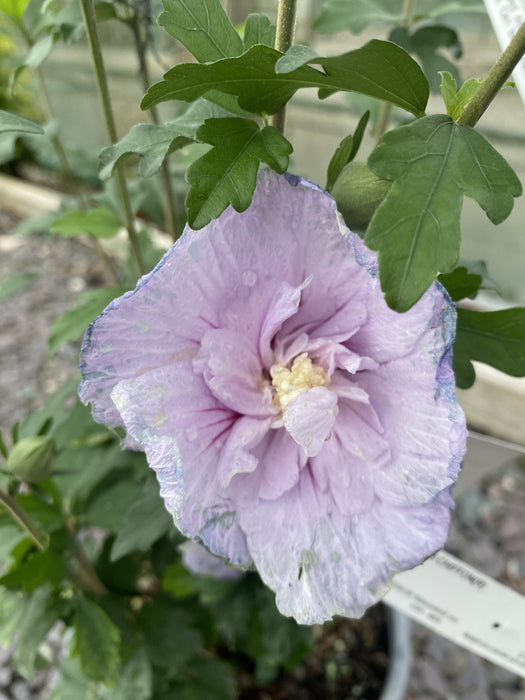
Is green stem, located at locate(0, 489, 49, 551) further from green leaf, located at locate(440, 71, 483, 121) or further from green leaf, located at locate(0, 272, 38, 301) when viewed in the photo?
green leaf, located at locate(440, 71, 483, 121)

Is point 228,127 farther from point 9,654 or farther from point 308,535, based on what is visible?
point 9,654

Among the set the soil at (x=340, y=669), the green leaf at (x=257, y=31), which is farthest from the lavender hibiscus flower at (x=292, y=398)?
the soil at (x=340, y=669)

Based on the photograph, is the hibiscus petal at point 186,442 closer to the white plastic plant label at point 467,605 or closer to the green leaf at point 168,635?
the white plastic plant label at point 467,605

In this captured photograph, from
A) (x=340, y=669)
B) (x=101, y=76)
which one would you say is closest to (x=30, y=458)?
(x=101, y=76)

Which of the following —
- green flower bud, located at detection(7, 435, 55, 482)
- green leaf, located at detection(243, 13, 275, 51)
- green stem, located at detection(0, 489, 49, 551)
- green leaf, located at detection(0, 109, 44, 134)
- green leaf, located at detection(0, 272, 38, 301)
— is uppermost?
green leaf, located at detection(243, 13, 275, 51)

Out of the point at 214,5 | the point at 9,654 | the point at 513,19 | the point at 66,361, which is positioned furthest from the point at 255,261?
the point at 66,361

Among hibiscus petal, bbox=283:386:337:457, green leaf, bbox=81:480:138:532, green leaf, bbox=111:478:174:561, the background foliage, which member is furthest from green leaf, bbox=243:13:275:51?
green leaf, bbox=81:480:138:532

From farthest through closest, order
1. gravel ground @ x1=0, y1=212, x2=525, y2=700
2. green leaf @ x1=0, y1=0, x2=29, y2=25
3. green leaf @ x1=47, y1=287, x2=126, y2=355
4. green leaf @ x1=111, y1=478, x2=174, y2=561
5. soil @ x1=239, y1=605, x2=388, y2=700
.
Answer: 1. gravel ground @ x1=0, y1=212, x2=525, y2=700
2. soil @ x1=239, y1=605, x2=388, y2=700
3. green leaf @ x1=0, y1=0, x2=29, y2=25
4. green leaf @ x1=47, y1=287, x2=126, y2=355
5. green leaf @ x1=111, y1=478, x2=174, y2=561

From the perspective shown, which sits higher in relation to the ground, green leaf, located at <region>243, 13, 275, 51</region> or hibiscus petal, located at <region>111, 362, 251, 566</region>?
green leaf, located at <region>243, 13, 275, 51</region>

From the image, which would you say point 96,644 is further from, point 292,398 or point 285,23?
point 285,23
